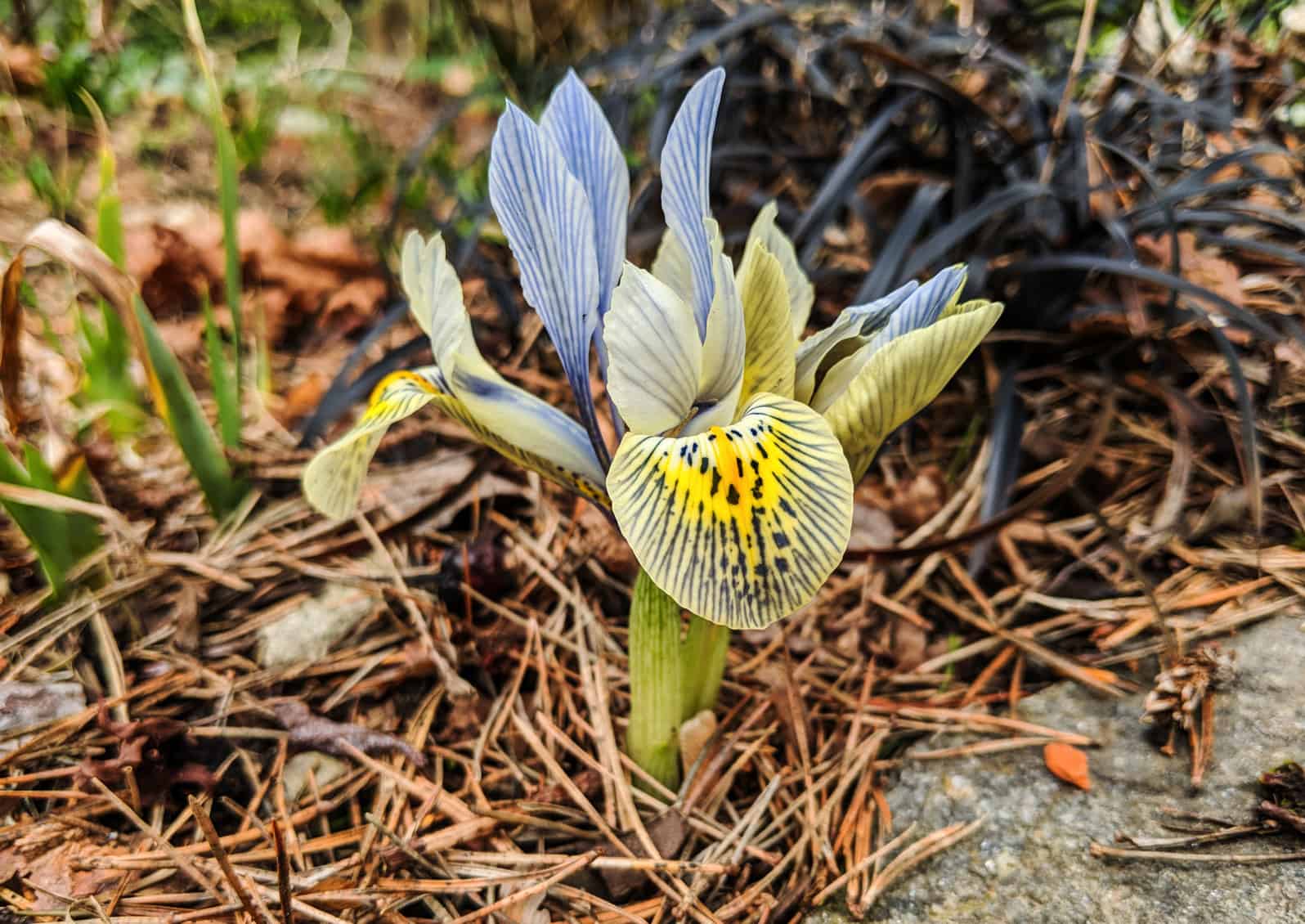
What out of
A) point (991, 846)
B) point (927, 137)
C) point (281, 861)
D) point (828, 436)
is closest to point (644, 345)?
point (828, 436)

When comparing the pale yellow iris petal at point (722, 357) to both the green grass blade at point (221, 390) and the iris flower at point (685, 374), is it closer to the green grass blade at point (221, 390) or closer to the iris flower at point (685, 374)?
the iris flower at point (685, 374)

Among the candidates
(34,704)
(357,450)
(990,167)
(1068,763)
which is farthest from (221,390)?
(990,167)

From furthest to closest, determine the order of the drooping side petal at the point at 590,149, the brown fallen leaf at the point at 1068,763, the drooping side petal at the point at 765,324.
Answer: the brown fallen leaf at the point at 1068,763, the drooping side petal at the point at 590,149, the drooping side petal at the point at 765,324

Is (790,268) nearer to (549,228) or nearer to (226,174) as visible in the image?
(549,228)

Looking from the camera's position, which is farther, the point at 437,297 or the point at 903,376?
the point at 437,297

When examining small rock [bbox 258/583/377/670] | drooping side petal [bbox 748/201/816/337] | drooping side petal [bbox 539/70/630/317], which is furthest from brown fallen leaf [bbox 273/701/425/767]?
drooping side petal [bbox 748/201/816/337]

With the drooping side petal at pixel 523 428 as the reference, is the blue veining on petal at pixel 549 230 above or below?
above

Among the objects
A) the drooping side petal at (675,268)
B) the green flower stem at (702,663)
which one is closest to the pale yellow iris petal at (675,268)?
the drooping side petal at (675,268)
